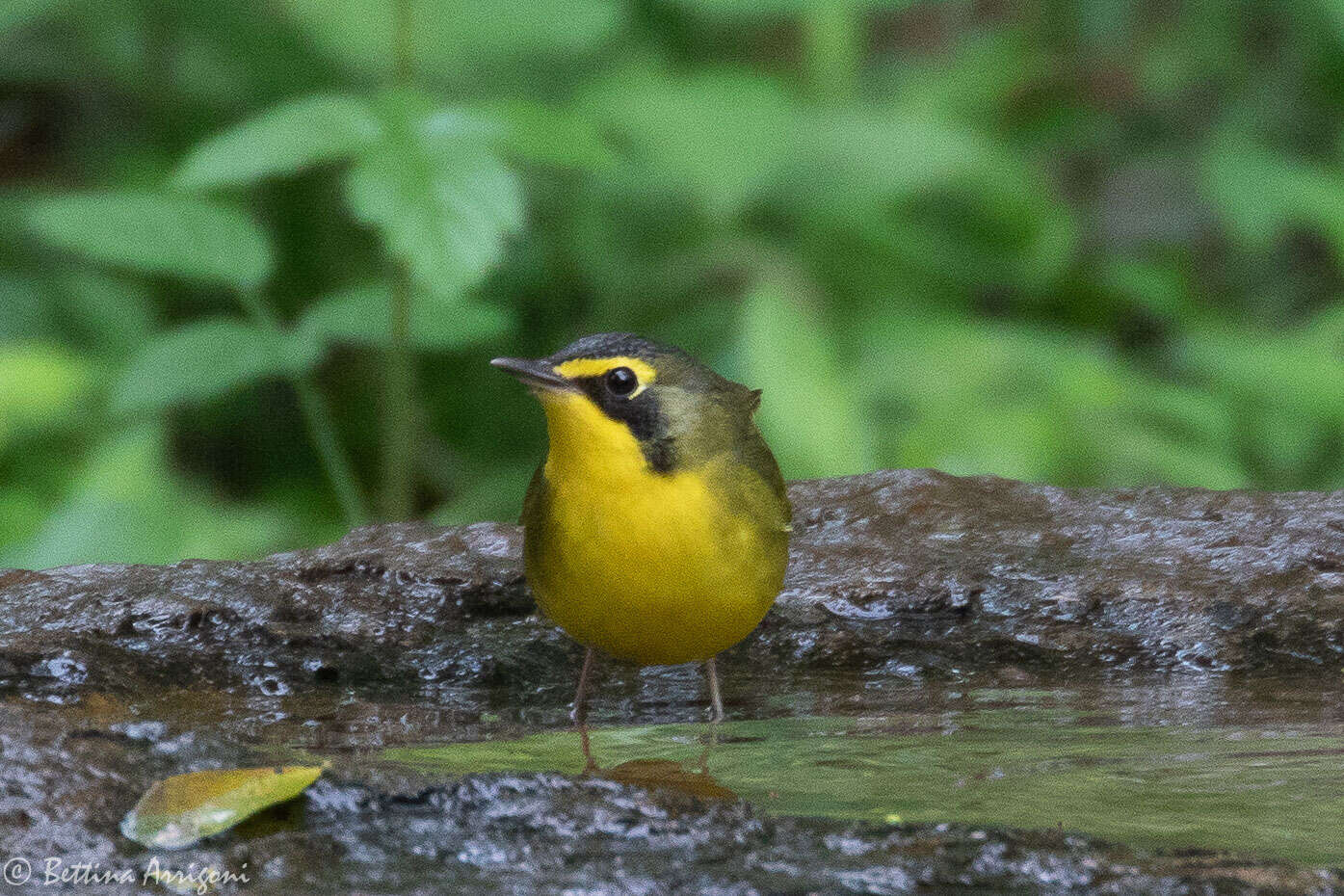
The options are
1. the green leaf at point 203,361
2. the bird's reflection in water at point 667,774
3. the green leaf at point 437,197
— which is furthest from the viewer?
the green leaf at point 203,361

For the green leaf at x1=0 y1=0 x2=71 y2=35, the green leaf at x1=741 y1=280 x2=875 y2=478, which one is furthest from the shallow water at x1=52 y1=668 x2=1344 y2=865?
the green leaf at x1=0 y1=0 x2=71 y2=35

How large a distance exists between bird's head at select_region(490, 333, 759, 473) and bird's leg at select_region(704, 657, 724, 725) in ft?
1.79

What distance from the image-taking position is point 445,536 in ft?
14.2

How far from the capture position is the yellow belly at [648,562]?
333 cm

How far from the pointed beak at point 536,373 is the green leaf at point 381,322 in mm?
2253

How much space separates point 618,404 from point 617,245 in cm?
391

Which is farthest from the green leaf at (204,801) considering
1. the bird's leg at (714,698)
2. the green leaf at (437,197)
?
the green leaf at (437,197)

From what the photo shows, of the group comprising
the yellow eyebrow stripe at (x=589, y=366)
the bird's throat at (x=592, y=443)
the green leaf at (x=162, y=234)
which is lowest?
the bird's throat at (x=592, y=443)

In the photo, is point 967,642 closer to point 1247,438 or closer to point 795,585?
point 795,585

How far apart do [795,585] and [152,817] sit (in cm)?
190

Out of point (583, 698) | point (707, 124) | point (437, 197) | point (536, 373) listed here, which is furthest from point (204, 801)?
point (707, 124)

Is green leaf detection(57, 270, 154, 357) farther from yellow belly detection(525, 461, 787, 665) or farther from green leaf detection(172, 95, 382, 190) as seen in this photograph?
yellow belly detection(525, 461, 787, 665)

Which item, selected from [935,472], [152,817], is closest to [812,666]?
[935,472]

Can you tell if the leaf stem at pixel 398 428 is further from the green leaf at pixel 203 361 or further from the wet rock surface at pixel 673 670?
the wet rock surface at pixel 673 670
